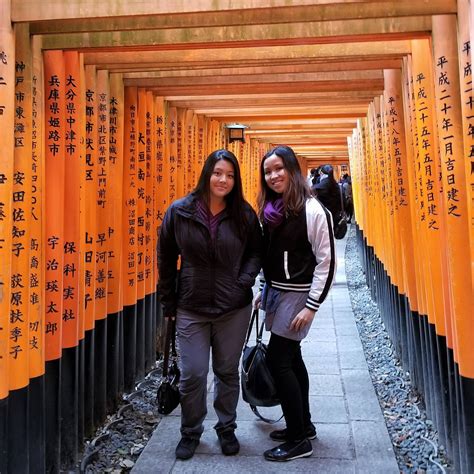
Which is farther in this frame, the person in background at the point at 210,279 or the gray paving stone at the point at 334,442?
the gray paving stone at the point at 334,442

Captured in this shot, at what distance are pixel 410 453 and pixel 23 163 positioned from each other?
3.00m

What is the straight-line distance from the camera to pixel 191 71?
3.83 m

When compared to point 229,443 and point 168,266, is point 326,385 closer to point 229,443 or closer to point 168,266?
point 229,443

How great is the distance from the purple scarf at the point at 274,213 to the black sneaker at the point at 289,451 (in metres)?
1.41

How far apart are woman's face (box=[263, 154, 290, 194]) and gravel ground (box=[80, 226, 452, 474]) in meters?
1.93

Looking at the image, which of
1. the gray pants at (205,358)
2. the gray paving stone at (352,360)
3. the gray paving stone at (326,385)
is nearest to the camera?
the gray pants at (205,358)

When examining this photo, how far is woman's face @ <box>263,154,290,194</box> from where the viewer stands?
2.84 metres

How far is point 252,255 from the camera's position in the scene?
302 centimetres

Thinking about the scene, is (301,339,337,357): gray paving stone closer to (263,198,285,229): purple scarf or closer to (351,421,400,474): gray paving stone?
(351,421,400,474): gray paving stone

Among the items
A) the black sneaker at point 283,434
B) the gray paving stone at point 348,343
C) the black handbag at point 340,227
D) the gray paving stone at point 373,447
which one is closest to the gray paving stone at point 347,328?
the gray paving stone at point 348,343

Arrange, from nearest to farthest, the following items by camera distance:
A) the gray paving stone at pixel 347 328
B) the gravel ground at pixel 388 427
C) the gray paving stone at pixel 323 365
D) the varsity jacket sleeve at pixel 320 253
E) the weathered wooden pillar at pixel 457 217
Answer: the weathered wooden pillar at pixel 457 217
the varsity jacket sleeve at pixel 320 253
the gravel ground at pixel 388 427
the gray paving stone at pixel 323 365
the gray paving stone at pixel 347 328

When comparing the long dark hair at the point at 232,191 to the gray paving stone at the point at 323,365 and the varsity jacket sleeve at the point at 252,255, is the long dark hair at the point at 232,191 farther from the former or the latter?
the gray paving stone at the point at 323,365

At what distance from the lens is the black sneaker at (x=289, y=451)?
9.72 ft

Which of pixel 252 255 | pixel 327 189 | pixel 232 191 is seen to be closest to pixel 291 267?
pixel 252 255
